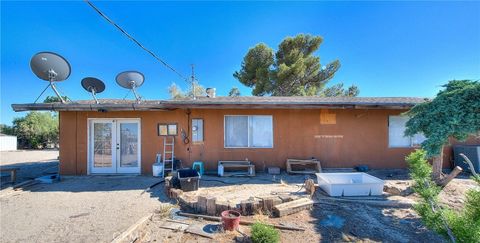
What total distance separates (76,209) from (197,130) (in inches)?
154

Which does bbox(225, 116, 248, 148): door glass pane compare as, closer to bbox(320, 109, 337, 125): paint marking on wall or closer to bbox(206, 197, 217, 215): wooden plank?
bbox(320, 109, 337, 125): paint marking on wall

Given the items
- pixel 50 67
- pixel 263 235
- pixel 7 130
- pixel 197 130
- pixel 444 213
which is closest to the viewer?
pixel 444 213

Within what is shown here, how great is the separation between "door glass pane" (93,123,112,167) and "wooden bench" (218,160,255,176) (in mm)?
3793

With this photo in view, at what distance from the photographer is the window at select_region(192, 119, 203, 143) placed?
7.64 m

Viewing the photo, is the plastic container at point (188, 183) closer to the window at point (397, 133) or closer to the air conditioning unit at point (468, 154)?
the window at point (397, 133)

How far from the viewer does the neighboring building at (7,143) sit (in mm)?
19906

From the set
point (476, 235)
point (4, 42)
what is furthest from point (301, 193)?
point (4, 42)

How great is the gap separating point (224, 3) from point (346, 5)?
14.1 feet

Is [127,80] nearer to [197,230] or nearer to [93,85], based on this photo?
[93,85]

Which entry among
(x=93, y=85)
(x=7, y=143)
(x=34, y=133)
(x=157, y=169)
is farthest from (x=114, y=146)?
(x=34, y=133)

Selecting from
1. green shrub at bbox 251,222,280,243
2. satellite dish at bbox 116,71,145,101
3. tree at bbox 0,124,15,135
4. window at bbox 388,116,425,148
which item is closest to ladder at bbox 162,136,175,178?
satellite dish at bbox 116,71,145,101

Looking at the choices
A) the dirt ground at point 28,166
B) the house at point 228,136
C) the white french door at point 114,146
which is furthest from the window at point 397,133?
the dirt ground at point 28,166

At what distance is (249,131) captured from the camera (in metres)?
7.76

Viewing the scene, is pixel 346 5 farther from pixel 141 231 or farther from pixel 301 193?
pixel 141 231
